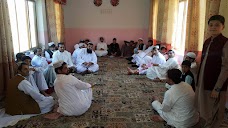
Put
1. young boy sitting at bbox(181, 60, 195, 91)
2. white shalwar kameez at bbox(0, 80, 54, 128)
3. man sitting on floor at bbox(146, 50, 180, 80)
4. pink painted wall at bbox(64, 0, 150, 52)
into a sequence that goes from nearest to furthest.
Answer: white shalwar kameez at bbox(0, 80, 54, 128)
young boy sitting at bbox(181, 60, 195, 91)
man sitting on floor at bbox(146, 50, 180, 80)
pink painted wall at bbox(64, 0, 150, 52)

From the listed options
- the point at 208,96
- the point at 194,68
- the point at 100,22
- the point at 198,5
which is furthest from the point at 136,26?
the point at 208,96

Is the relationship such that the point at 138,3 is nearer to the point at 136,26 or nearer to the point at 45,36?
the point at 136,26

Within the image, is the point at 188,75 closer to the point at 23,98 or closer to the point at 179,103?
the point at 179,103

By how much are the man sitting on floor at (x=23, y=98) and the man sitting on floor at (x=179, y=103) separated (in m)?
1.82

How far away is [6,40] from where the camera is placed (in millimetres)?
3291

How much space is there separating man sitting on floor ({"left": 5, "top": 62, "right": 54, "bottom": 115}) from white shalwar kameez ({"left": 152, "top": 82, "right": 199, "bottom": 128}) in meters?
1.82

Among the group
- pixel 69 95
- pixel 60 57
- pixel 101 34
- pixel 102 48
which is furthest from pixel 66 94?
pixel 101 34

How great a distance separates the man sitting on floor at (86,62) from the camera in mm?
5406

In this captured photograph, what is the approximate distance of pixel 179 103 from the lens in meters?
2.40

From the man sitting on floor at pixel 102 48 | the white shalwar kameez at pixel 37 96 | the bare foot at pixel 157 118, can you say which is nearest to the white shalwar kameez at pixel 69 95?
the white shalwar kameez at pixel 37 96

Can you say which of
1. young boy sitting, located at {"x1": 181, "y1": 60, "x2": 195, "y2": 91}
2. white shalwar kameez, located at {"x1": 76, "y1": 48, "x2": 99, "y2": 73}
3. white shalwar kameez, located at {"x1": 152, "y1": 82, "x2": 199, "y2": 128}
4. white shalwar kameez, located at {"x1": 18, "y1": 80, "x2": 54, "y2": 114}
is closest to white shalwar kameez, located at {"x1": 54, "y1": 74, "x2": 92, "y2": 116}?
white shalwar kameez, located at {"x1": 18, "y1": 80, "x2": 54, "y2": 114}

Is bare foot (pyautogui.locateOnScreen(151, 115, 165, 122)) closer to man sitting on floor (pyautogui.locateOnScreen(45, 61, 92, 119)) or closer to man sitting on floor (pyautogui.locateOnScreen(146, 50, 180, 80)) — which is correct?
man sitting on floor (pyautogui.locateOnScreen(45, 61, 92, 119))

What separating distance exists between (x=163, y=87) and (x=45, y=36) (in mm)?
4154

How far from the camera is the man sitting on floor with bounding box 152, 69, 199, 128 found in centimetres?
237
